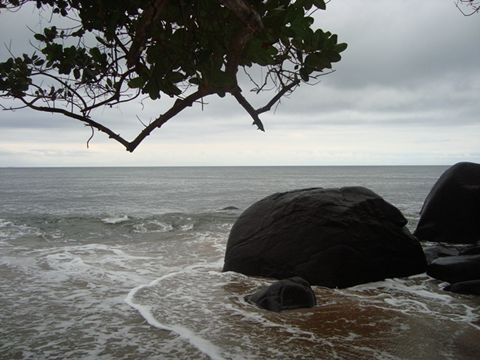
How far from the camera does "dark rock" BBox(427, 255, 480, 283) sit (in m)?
6.91

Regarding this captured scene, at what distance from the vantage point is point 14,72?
2.93 meters

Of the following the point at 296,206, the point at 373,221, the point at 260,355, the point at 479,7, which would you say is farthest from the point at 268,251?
the point at 479,7

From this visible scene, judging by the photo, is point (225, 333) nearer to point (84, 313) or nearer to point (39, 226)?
point (84, 313)

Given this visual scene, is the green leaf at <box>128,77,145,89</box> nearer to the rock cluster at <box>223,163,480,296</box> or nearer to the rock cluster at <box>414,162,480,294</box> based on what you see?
the rock cluster at <box>223,163,480,296</box>

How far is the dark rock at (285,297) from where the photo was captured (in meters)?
5.68

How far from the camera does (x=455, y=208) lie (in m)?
11.4

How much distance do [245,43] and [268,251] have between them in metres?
5.68

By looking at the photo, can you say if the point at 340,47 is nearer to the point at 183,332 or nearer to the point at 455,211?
the point at 183,332

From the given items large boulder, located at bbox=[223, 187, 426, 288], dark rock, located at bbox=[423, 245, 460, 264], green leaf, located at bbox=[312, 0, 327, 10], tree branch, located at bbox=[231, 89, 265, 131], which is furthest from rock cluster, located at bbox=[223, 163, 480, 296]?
green leaf, located at bbox=[312, 0, 327, 10]

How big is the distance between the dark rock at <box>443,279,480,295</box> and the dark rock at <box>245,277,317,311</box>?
2534 mm

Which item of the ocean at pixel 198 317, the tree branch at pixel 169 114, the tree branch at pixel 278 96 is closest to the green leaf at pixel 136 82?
the tree branch at pixel 169 114

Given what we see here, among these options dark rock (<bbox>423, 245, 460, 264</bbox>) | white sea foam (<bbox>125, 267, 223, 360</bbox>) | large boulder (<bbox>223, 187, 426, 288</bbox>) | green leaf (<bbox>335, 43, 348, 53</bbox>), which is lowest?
dark rock (<bbox>423, 245, 460, 264</bbox>)

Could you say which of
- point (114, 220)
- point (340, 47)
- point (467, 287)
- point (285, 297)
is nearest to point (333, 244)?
point (285, 297)

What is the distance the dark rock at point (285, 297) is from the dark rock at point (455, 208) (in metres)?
7.34
